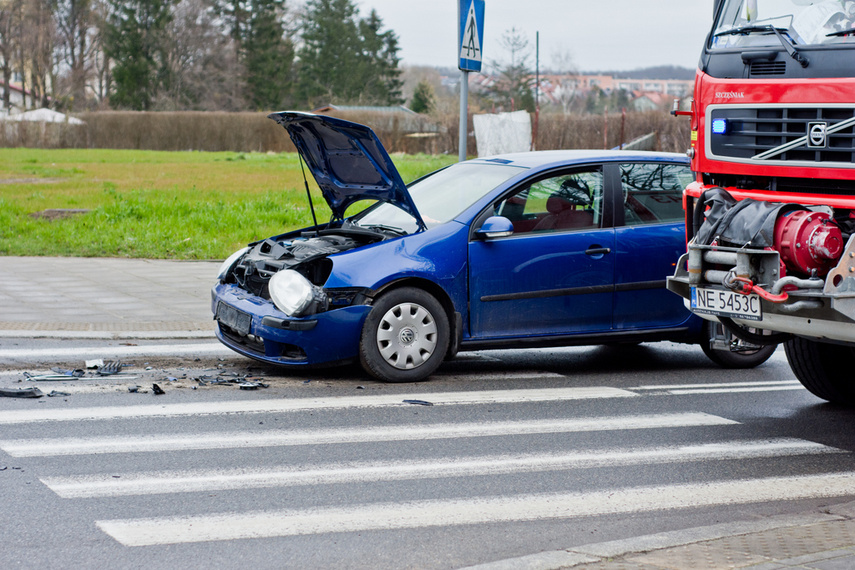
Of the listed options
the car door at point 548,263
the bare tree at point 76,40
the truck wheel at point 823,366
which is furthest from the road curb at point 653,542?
the bare tree at point 76,40

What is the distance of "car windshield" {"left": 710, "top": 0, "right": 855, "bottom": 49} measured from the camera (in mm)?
5758

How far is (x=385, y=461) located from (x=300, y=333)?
5.95ft

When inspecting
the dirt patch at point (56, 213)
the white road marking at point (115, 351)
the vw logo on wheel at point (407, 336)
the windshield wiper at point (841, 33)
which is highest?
the windshield wiper at point (841, 33)

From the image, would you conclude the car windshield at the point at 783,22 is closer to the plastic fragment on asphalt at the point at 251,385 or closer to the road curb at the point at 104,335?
the plastic fragment on asphalt at the point at 251,385

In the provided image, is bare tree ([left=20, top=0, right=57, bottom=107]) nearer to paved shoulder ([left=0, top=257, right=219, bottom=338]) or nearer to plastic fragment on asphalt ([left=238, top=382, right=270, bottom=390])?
paved shoulder ([left=0, top=257, right=219, bottom=338])

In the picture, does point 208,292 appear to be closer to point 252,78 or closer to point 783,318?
point 783,318

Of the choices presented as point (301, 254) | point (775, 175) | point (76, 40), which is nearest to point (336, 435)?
point (301, 254)

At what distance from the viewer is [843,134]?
18.2 ft

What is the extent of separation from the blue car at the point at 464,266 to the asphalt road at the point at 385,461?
0.33 metres

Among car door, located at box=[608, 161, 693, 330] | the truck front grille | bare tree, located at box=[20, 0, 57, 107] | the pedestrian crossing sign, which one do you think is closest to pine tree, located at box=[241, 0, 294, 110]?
bare tree, located at box=[20, 0, 57, 107]

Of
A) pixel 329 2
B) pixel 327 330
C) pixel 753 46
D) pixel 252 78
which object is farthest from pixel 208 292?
pixel 329 2

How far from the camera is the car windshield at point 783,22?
5.76 m

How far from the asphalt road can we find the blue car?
328 millimetres

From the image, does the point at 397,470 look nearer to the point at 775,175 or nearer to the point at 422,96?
the point at 775,175
